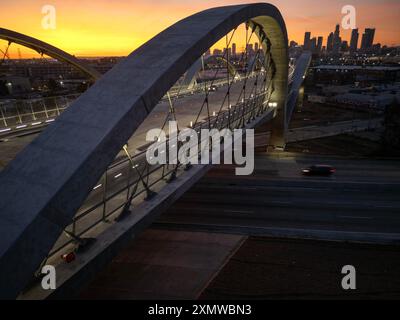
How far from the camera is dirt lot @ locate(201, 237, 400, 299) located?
1162 cm

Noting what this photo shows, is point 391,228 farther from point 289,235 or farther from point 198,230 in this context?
point 198,230

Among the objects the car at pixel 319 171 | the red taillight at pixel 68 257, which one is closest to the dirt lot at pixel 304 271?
the red taillight at pixel 68 257

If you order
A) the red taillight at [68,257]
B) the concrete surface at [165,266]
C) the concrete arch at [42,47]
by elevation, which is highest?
the concrete arch at [42,47]

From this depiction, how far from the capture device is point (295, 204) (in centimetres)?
1911

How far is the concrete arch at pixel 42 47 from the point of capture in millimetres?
18000

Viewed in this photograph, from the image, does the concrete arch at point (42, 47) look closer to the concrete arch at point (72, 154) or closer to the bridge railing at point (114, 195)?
the bridge railing at point (114, 195)

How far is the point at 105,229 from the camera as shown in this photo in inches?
297

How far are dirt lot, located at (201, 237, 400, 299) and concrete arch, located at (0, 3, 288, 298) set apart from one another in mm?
8113

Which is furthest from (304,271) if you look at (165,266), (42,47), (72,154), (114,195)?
(42,47)

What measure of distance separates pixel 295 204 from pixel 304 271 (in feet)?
22.5

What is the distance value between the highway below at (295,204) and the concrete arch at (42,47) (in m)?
13.6

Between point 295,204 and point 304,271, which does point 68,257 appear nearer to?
point 304,271

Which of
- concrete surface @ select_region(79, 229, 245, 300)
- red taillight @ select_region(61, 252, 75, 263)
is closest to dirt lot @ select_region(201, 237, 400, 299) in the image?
concrete surface @ select_region(79, 229, 245, 300)

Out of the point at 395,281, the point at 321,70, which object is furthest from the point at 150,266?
the point at 321,70
